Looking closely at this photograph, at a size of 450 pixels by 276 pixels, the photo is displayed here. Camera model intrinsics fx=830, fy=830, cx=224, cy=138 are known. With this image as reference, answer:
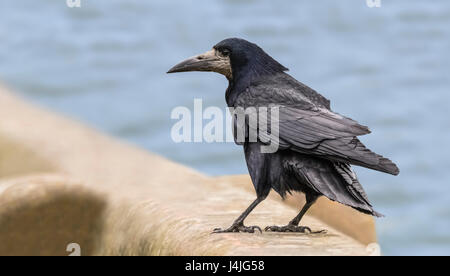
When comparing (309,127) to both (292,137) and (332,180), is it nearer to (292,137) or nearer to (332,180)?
(292,137)

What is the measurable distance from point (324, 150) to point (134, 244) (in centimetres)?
208

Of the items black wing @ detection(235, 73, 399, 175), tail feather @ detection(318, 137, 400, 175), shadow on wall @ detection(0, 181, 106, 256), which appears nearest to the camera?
tail feather @ detection(318, 137, 400, 175)

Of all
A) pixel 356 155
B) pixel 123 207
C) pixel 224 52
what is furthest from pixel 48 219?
pixel 356 155

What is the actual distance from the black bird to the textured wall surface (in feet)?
1.05

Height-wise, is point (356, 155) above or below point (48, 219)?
above

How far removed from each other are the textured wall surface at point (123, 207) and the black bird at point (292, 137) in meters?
0.32

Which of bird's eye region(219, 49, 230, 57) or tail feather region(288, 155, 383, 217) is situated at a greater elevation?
bird's eye region(219, 49, 230, 57)

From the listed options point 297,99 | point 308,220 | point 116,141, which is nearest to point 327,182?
point 297,99

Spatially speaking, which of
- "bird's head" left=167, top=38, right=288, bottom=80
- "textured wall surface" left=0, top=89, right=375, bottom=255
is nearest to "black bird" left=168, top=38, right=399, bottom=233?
"bird's head" left=167, top=38, right=288, bottom=80

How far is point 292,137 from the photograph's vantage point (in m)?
5.04

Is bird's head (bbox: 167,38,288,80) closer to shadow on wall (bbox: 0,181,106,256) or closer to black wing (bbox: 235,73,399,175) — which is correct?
black wing (bbox: 235,73,399,175)

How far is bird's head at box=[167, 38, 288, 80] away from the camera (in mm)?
5449

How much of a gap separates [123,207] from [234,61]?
1981mm

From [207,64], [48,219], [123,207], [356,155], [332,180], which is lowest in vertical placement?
[48,219]
